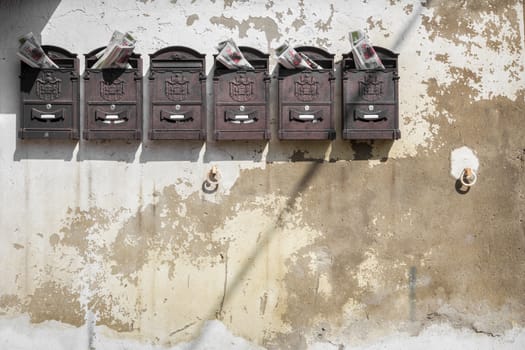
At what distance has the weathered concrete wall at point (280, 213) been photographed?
130 inches

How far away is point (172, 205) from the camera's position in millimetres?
3330

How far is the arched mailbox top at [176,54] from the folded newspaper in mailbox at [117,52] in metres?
0.17

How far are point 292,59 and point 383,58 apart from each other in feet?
2.16

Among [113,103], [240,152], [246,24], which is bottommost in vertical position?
[240,152]

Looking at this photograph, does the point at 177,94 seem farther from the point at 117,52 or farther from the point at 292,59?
the point at 292,59

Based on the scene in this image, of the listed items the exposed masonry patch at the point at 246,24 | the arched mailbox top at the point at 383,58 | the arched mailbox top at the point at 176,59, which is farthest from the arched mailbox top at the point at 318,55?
the arched mailbox top at the point at 176,59

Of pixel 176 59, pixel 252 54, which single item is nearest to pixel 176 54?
pixel 176 59

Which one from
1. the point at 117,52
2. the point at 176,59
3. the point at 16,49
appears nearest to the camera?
the point at 117,52

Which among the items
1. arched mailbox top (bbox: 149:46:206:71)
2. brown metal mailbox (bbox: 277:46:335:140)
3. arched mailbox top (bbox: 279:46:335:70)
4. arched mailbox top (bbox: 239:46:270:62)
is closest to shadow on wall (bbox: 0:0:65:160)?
arched mailbox top (bbox: 149:46:206:71)

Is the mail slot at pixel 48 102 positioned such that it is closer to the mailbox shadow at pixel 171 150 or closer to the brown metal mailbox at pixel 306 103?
the mailbox shadow at pixel 171 150

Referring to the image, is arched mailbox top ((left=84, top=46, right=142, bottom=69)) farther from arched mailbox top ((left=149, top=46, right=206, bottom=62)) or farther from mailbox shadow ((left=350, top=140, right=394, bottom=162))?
mailbox shadow ((left=350, top=140, right=394, bottom=162))

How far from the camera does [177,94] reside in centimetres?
322

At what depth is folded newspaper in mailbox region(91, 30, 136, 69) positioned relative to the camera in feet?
10.2

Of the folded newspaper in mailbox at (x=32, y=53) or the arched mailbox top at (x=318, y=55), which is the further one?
the arched mailbox top at (x=318, y=55)
